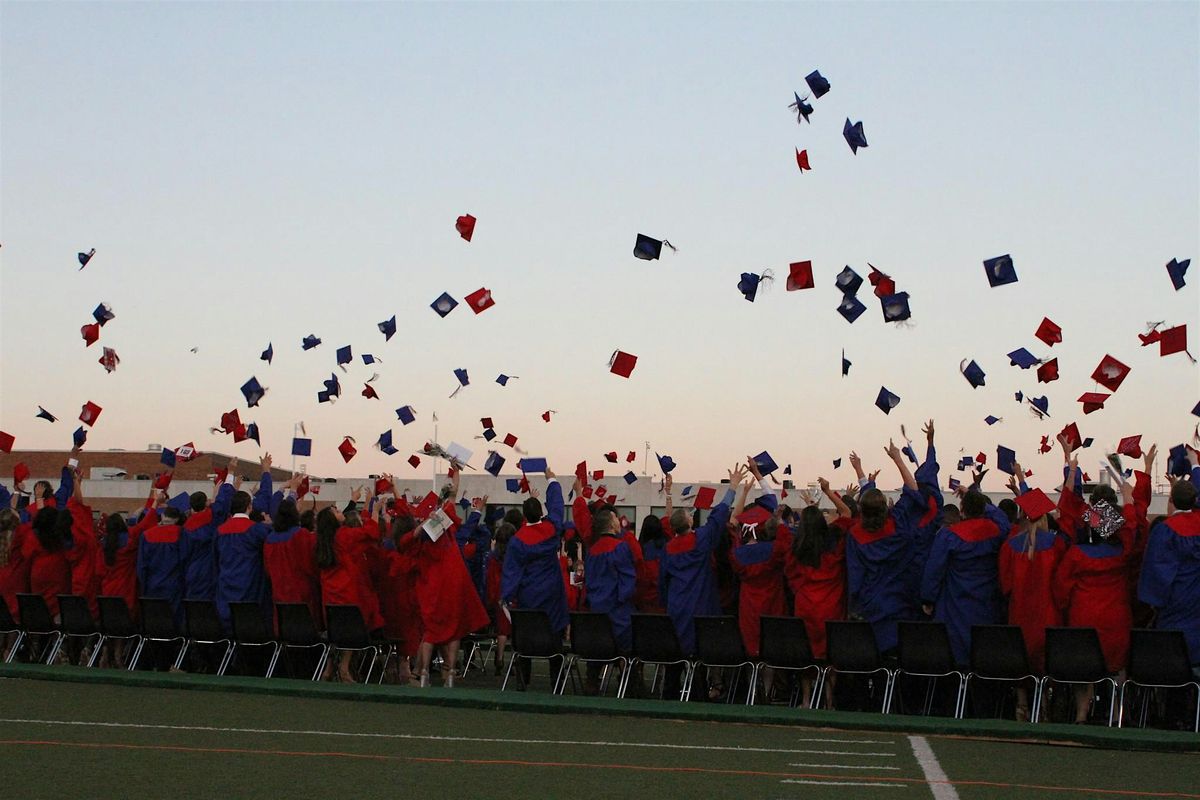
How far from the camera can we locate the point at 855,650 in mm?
11688

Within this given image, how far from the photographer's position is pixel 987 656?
1115 centimetres

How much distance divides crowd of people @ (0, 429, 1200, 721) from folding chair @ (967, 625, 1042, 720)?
269 millimetres

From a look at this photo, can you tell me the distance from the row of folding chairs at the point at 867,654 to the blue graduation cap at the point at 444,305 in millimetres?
6370

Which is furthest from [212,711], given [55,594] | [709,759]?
[55,594]

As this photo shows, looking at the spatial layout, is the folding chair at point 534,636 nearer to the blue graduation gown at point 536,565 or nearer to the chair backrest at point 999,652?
the blue graduation gown at point 536,565

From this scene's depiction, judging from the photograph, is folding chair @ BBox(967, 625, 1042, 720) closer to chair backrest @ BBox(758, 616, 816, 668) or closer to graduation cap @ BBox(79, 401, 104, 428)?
chair backrest @ BBox(758, 616, 816, 668)

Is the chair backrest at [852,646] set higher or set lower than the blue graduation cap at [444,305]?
lower

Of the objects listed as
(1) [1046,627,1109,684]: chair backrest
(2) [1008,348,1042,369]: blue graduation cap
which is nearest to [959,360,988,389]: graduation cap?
(2) [1008,348,1042,369]: blue graduation cap

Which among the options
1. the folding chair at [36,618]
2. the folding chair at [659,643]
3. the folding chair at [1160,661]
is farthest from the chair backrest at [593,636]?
the folding chair at [36,618]

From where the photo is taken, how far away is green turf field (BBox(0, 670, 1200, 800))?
292 inches

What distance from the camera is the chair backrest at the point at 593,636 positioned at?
1277cm

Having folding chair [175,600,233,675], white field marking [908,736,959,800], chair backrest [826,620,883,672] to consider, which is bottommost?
folding chair [175,600,233,675]

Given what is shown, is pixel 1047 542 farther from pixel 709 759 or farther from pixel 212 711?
pixel 212 711

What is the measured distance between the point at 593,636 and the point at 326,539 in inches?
116
